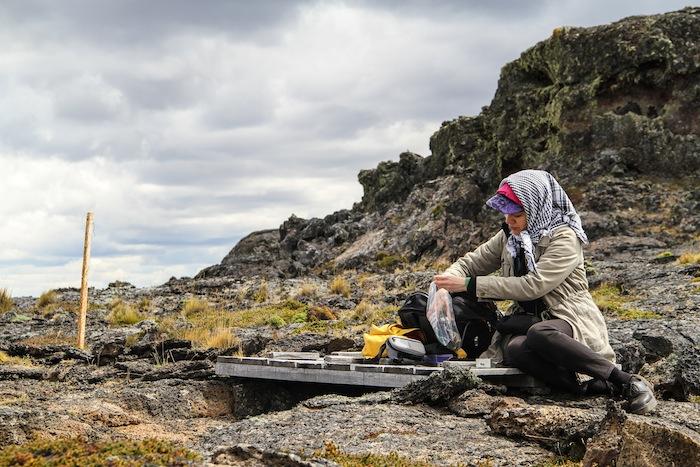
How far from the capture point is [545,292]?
22.0 ft

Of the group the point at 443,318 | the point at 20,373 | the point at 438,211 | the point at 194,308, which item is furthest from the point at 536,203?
the point at 438,211

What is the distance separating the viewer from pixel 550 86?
3475cm

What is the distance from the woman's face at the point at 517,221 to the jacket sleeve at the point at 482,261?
538 mm

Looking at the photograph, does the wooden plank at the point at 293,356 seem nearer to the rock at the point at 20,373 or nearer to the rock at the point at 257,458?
the rock at the point at 20,373

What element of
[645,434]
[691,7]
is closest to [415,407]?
[645,434]

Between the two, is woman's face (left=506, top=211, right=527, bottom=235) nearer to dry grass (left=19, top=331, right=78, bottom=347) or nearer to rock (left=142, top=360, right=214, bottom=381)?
rock (left=142, top=360, right=214, bottom=381)

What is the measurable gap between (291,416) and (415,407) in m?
0.97

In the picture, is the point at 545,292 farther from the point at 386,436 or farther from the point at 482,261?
the point at 386,436

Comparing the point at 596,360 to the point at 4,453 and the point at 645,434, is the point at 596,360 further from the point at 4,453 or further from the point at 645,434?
the point at 4,453

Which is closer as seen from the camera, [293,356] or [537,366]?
[537,366]

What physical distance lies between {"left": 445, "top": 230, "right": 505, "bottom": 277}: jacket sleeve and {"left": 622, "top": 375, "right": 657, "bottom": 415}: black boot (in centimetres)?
191

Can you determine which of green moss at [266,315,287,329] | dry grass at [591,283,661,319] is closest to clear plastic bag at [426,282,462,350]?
dry grass at [591,283,661,319]

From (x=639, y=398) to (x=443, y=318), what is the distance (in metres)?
1.81

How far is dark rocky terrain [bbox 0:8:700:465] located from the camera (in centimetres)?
541
